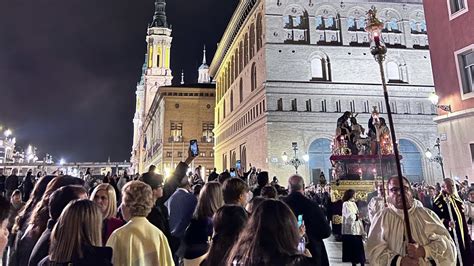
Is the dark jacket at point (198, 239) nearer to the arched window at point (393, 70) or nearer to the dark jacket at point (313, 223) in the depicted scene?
the dark jacket at point (313, 223)

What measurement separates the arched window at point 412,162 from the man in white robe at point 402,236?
3293 centimetres

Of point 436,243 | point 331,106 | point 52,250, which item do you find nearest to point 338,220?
point 436,243

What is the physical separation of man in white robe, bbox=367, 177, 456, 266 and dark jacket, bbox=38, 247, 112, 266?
111 inches

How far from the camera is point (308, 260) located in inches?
95.5

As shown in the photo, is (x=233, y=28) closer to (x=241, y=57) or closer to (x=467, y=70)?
(x=241, y=57)

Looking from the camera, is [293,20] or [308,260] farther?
[293,20]

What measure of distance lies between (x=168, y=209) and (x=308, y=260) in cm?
348

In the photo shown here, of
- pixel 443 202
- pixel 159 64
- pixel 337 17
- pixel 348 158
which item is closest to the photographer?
pixel 443 202

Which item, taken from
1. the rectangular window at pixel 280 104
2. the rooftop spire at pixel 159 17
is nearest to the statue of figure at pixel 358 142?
the rectangular window at pixel 280 104

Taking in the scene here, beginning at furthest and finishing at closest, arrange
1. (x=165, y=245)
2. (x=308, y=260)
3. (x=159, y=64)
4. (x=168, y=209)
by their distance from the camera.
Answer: (x=159, y=64)
(x=168, y=209)
(x=165, y=245)
(x=308, y=260)

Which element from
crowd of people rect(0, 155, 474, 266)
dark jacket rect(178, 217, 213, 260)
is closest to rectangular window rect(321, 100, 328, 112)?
crowd of people rect(0, 155, 474, 266)

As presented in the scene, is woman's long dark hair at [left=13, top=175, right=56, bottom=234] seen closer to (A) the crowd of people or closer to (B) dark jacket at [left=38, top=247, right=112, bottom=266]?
(A) the crowd of people

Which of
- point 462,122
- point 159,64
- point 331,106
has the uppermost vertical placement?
point 159,64

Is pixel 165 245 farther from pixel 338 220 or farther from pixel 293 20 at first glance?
pixel 293 20
